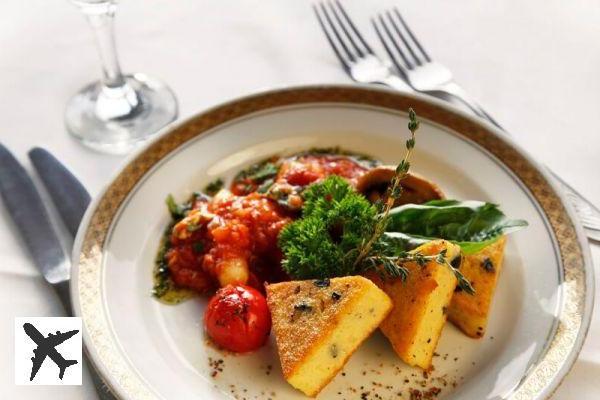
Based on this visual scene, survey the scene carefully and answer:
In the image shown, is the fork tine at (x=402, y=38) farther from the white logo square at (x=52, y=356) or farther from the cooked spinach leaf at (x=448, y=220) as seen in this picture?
the white logo square at (x=52, y=356)

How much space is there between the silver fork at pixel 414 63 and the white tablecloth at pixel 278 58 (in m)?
0.10

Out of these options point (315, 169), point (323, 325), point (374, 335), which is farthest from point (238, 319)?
point (315, 169)

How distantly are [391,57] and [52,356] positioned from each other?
195cm

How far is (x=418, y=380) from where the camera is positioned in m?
2.32

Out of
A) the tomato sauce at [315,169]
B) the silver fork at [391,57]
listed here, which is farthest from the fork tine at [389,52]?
the tomato sauce at [315,169]

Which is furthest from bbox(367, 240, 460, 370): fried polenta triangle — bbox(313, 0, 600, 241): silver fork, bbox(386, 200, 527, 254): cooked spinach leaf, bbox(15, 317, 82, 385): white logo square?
bbox(313, 0, 600, 241): silver fork

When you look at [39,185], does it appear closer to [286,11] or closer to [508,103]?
[286,11]

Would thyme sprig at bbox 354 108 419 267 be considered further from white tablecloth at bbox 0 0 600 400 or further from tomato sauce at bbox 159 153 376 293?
white tablecloth at bbox 0 0 600 400

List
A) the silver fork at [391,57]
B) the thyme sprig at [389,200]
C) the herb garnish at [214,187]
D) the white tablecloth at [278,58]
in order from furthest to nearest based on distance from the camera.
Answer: the silver fork at [391,57] < the white tablecloth at [278,58] < the herb garnish at [214,187] < the thyme sprig at [389,200]

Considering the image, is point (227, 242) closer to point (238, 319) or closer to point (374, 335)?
point (238, 319)

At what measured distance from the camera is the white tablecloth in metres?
3.22

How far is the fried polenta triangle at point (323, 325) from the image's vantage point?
218 centimetres

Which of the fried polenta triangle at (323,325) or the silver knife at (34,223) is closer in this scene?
the fried polenta triangle at (323,325)

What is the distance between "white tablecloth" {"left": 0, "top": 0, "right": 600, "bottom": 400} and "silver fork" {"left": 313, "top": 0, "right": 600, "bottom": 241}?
0.25 feet
